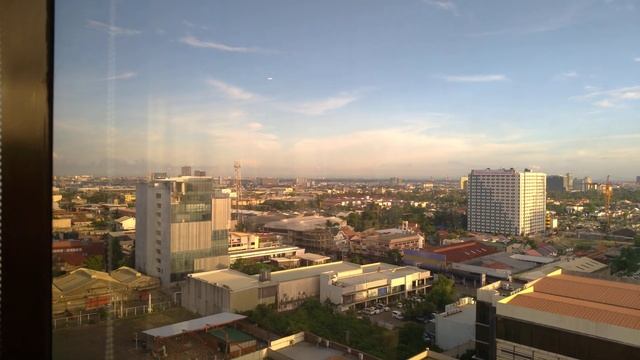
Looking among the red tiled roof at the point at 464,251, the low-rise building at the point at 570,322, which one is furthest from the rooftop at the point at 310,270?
the low-rise building at the point at 570,322

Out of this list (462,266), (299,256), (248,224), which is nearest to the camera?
(248,224)

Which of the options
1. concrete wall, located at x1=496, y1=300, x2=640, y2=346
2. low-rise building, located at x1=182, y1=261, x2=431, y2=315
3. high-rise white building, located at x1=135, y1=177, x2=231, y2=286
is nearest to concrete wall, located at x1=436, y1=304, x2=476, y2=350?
low-rise building, located at x1=182, y1=261, x2=431, y2=315

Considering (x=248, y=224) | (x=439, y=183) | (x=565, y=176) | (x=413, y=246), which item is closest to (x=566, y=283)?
(x=565, y=176)

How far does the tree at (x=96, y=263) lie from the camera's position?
1023mm

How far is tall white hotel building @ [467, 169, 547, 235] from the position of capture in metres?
2.88

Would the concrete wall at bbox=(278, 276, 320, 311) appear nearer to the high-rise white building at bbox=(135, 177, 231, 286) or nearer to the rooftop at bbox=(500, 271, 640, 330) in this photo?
the high-rise white building at bbox=(135, 177, 231, 286)

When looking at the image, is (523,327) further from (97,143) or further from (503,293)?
(97,143)

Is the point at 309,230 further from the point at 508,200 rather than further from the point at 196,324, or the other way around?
the point at 196,324

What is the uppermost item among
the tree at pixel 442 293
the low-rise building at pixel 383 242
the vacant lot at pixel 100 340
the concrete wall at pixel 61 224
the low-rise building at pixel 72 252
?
the concrete wall at pixel 61 224

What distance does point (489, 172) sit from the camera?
3.16 m

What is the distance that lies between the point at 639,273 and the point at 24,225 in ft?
8.68

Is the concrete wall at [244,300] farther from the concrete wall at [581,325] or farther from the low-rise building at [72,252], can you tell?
the low-rise building at [72,252]

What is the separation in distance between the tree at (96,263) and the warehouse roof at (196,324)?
481 mm

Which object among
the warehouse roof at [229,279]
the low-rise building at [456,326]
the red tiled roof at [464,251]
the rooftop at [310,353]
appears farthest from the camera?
the red tiled roof at [464,251]
